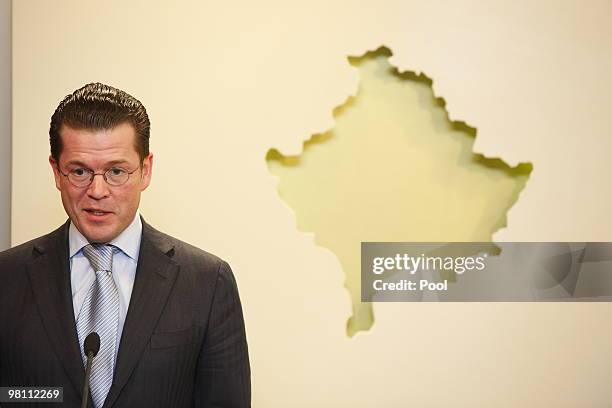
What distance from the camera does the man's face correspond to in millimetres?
A: 1513

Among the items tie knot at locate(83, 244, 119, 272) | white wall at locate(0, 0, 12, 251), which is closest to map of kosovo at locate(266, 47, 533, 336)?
white wall at locate(0, 0, 12, 251)

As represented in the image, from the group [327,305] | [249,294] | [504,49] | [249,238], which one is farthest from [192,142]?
[504,49]

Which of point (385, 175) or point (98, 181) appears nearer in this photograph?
point (98, 181)

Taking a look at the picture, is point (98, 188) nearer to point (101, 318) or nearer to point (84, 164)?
point (84, 164)

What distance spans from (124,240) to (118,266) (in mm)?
59

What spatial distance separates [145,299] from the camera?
1560 millimetres

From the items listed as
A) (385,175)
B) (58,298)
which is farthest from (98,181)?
(385,175)

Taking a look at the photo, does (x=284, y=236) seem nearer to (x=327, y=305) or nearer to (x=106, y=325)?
(x=327, y=305)

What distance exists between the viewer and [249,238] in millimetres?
2566

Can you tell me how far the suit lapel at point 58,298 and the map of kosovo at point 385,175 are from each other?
1071 mm

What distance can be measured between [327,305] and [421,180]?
537mm

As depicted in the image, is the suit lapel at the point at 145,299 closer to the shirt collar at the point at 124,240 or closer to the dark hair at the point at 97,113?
the shirt collar at the point at 124,240

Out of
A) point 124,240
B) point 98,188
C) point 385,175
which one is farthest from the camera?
point 385,175

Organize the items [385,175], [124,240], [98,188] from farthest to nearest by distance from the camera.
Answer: [385,175]
[124,240]
[98,188]
